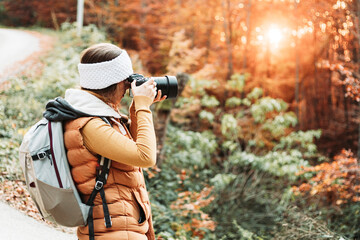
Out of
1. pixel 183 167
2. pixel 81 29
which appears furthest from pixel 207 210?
pixel 81 29

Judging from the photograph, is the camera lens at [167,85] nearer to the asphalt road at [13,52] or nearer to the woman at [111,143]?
the woman at [111,143]

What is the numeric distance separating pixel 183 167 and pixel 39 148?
6550 mm

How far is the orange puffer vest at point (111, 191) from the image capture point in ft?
4.95

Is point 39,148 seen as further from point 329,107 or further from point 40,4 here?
point 40,4

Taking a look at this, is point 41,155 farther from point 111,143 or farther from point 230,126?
point 230,126

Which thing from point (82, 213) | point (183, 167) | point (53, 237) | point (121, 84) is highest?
point (121, 84)

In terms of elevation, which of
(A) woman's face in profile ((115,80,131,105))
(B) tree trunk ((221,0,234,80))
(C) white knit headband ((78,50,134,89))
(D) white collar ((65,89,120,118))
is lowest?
(D) white collar ((65,89,120,118))

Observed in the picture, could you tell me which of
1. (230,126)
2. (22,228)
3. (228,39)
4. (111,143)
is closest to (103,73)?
(111,143)

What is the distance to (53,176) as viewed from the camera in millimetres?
1498

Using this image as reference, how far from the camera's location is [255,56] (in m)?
12.7

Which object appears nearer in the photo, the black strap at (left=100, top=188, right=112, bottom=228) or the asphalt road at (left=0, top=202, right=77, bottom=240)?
the black strap at (left=100, top=188, right=112, bottom=228)

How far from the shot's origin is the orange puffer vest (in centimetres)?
151

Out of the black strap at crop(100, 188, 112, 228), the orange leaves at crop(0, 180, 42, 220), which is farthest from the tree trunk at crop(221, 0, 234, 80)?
the black strap at crop(100, 188, 112, 228)

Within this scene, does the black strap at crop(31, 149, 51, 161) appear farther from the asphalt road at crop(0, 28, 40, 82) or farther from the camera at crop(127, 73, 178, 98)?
the asphalt road at crop(0, 28, 40, 82)
